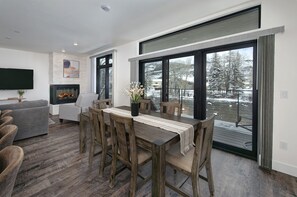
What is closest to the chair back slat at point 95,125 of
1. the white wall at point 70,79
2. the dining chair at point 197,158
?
the dining chair at point 197,158

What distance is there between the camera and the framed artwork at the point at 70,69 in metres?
6.43

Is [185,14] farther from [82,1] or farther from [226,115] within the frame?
[226,115]

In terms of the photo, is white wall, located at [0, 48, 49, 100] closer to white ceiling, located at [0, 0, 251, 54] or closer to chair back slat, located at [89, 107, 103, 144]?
white ceiling, located at [0, 0, 251, 54]

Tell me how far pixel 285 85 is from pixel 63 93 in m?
7.18

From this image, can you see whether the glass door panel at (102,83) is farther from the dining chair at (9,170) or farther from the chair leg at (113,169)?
the dining chair at (9,170)

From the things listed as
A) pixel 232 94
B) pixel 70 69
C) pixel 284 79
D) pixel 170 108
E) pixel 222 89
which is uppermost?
pixel 70 69

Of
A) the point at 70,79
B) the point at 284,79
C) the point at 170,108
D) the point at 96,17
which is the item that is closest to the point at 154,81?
the point at 170,108

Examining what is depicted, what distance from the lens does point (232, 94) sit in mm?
2939

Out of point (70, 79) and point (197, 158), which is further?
point (70, 79)

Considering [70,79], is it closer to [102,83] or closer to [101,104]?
[102,83]

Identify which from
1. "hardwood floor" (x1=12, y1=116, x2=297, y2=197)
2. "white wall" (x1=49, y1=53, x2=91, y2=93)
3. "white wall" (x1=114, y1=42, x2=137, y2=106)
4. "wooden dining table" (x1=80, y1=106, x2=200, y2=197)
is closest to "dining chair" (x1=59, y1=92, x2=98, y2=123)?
"white wall" (x1=114, y1=42, x2=137, y2=106)

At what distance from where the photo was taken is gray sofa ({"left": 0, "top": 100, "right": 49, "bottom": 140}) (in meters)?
3.26

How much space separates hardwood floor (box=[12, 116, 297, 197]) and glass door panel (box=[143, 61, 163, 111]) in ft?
6.68

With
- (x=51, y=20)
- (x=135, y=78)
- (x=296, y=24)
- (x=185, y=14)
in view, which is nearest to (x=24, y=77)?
(x=51, y=20)
